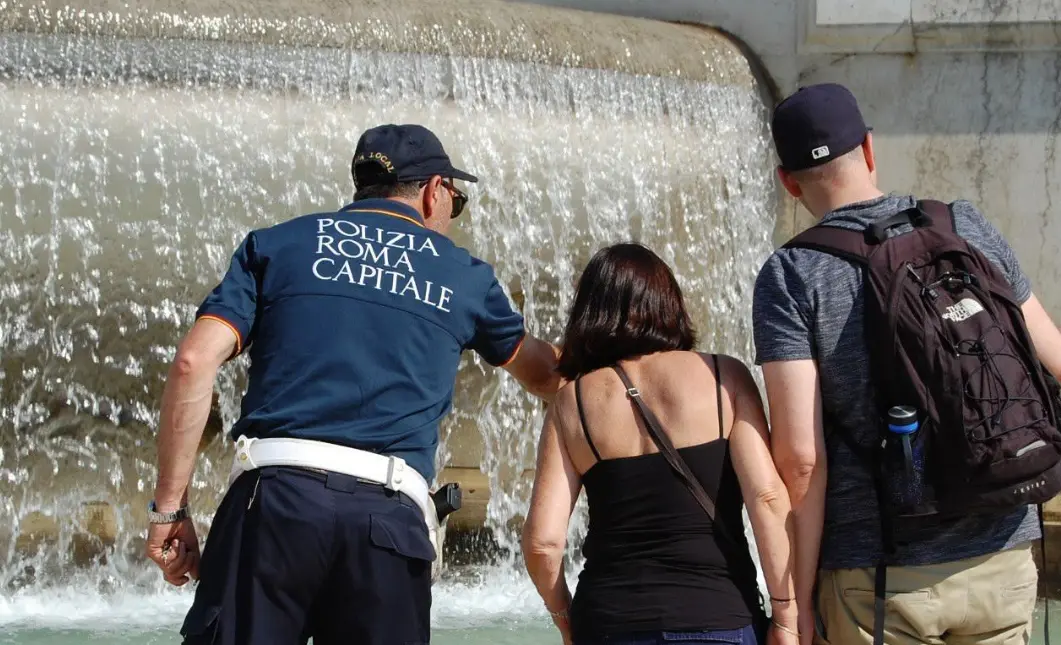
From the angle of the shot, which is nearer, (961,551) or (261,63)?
(961,551)

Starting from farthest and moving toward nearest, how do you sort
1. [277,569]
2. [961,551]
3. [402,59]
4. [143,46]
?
1. [402,59]
2. [143,46]
3. [277,569]
4. [961,551]

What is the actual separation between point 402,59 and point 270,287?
133 inches

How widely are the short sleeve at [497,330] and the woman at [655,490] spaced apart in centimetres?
29

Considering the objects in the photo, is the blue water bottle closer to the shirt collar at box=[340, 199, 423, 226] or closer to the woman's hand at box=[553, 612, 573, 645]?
the woman's hand at box=[553, 612, 573, 645]

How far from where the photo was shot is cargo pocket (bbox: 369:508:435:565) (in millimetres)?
2439

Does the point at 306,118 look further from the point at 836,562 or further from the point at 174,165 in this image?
the point at 836,562

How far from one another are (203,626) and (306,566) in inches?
7.9

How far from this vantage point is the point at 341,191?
5.69 metres

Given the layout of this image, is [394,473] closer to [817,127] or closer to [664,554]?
[664,554]

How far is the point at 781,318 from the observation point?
233 centimetres

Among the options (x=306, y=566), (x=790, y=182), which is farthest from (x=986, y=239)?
(x=306, y=566)

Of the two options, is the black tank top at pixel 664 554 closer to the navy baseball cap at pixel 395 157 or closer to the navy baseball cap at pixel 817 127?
the navy baseball cap at pixel 817 127

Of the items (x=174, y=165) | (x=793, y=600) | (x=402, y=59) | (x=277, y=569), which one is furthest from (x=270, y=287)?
(x=402, y=59)

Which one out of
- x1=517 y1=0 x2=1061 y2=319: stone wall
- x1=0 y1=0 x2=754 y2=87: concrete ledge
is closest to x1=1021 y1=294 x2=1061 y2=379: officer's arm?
x1=0 y1=0 x2=754 y2=87: concrete ledge
